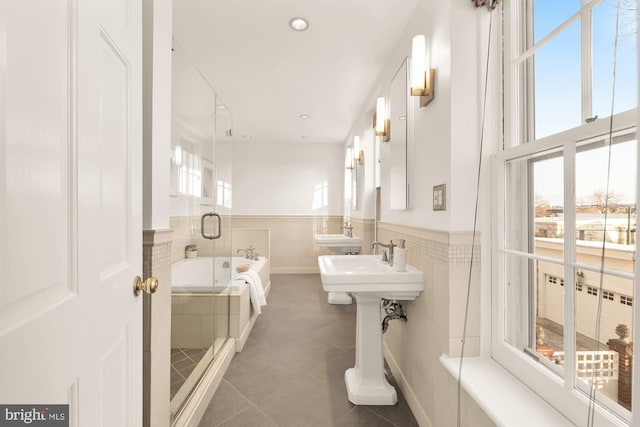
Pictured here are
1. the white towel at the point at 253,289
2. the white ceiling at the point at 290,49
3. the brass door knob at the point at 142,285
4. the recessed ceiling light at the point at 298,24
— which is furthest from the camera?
the white towel at the point at 253,289

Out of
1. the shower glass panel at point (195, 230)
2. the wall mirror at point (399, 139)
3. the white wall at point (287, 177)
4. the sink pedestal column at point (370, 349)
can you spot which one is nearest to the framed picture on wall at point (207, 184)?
the shower glass panel at point (195, 230)

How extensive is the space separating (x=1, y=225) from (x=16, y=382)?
230 mm

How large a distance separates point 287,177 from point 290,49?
3.39 m

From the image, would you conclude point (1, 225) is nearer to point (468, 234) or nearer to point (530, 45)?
point (468, 234)

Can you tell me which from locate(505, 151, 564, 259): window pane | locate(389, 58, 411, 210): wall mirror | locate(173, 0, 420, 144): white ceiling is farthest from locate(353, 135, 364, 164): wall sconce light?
locate(505, 151, 564, 259): window pane

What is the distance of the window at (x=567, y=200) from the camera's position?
848 mm

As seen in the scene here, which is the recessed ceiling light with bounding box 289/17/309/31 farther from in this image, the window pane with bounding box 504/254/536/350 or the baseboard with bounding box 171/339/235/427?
the baseboard with bounding box 171/339/235/427

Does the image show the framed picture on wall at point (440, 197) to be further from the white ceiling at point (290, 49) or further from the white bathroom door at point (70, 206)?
the white bathroom door at point (70, 206)

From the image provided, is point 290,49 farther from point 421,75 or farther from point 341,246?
point 341,246

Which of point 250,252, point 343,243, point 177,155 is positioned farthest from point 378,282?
point 250,252

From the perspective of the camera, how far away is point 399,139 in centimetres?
223

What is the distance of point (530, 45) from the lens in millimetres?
1242

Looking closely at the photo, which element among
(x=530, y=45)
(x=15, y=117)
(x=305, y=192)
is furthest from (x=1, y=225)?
(x=305, y=192)

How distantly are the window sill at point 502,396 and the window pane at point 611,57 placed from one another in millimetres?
954
